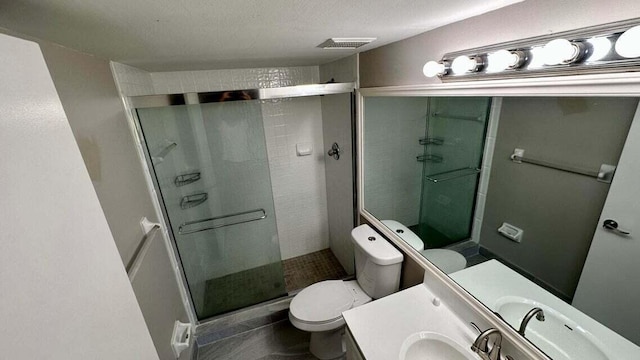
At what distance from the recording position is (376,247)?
1597mm

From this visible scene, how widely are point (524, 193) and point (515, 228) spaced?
0.56 feet

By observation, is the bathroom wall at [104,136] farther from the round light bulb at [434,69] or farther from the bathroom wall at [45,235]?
the round light bulb at [434,69]

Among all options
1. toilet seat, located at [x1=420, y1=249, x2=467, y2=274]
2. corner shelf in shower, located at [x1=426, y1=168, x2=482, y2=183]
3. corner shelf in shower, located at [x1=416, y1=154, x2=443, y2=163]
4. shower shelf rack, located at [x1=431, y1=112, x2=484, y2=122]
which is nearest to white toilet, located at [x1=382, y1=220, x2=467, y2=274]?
toilet seat, located at [x1=420, y1=249, x2=467, y2=274]

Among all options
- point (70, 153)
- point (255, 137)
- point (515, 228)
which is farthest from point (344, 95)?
point (70, 153)

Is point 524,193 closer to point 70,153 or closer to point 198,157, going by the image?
point 70,153

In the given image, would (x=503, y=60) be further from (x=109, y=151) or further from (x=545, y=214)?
(x=109, y=151)

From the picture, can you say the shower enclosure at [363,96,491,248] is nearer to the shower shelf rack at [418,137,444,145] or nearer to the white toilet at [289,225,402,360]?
the shower shelf rack at [418,137,444,145]

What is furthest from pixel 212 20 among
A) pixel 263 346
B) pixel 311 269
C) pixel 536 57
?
pixel 311 269

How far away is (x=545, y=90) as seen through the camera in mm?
750

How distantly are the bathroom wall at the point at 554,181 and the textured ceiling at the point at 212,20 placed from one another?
42 centimetres

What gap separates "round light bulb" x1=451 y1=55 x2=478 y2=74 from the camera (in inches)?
36.0

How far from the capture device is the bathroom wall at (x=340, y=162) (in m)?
1.96

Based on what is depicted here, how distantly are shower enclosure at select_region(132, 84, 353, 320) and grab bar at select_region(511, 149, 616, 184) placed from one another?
3.67 ft

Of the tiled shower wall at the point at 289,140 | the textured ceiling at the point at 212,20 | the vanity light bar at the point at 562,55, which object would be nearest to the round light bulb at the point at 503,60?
the vanity light bar at the point at 562,55
